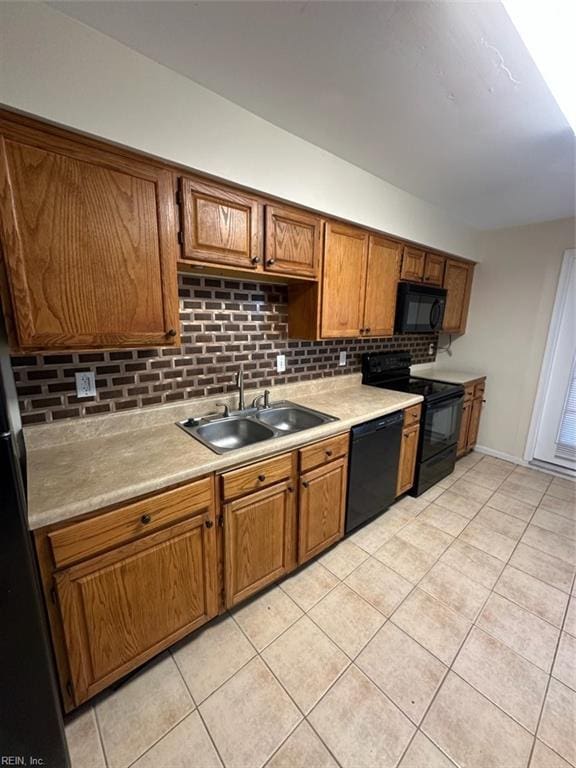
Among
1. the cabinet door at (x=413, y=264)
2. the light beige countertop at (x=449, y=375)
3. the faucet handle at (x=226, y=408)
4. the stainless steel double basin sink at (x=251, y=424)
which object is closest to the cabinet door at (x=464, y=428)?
the light beige countertop at (x=449, y=375)

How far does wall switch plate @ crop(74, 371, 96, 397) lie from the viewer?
4.72 feet

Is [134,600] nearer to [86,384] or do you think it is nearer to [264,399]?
[86,384]

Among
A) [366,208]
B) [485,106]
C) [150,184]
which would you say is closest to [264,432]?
[150,184]

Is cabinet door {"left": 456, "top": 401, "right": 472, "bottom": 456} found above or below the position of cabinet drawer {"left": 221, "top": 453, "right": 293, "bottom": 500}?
below

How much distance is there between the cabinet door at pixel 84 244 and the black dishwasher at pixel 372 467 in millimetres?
1344

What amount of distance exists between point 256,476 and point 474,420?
3.00 metres

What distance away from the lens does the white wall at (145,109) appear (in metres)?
0.94

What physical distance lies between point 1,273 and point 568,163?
2.97 metres

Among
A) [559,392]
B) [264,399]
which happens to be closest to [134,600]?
[264,399]

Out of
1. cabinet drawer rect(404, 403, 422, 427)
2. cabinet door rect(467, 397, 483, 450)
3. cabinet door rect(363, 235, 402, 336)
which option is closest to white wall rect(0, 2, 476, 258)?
cabinet door rect(363, 235, 402, 336)

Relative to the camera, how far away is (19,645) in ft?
2.84

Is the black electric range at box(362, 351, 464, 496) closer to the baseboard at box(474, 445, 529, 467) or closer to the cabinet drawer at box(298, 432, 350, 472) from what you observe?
the baseboard at box(474, 445, 529, 467)

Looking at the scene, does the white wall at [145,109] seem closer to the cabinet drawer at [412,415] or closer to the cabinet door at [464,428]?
the cabinet drawer at [412,415]

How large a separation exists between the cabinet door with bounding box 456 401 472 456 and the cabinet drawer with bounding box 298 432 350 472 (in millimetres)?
1957
